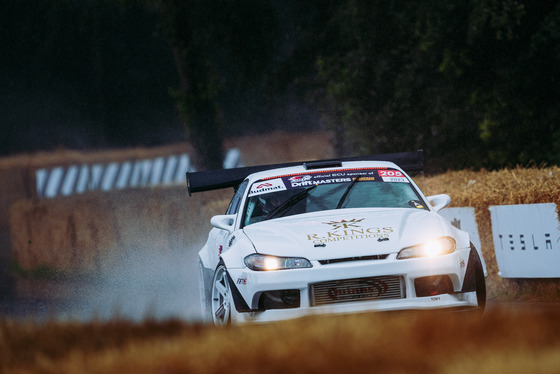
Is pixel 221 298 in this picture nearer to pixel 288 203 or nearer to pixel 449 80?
pixel 288 203

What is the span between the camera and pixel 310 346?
4195mm

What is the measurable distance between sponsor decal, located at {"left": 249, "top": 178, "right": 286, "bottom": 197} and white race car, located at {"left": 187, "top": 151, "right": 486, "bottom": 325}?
28 cm

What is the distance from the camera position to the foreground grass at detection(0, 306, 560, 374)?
390cm

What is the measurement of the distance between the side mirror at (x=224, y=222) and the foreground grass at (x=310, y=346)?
12.7 ft

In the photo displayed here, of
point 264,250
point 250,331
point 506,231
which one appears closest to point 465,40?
point 506,231

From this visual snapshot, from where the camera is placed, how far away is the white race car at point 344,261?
284 inches

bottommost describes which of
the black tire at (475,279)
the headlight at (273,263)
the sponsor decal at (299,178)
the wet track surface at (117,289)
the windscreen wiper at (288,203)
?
the wet track surface at (117,289)

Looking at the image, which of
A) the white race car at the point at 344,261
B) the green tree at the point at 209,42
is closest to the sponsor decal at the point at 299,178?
the white race car at the point at 344,261

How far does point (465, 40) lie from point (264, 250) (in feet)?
51.5

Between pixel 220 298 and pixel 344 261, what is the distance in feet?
5.02

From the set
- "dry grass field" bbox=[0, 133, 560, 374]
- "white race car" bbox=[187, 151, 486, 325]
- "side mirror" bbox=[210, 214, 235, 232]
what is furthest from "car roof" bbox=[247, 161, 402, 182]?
"dry grass field" bbox=[0, 133, 560, 374]

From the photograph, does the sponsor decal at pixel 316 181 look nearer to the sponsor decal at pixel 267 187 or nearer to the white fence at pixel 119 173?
the sponsor decal at pixel 267 187

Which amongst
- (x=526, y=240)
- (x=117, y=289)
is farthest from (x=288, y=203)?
(x=117, y=289)

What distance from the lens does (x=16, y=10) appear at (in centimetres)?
6147
